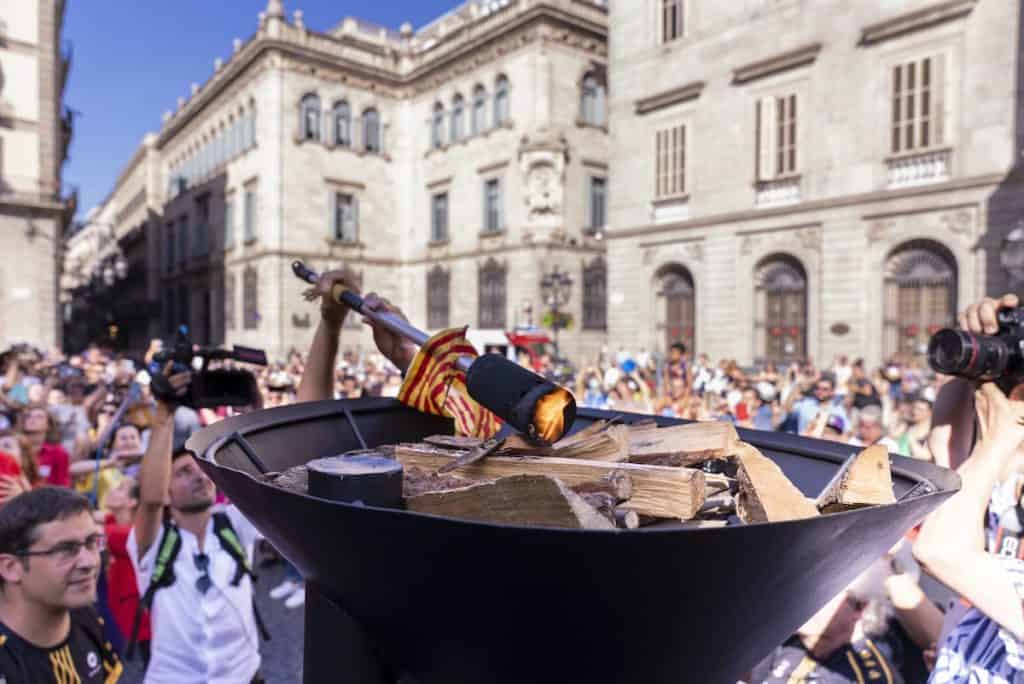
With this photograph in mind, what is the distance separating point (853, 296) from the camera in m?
17.0

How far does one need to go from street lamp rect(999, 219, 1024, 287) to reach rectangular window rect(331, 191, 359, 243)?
24.8m

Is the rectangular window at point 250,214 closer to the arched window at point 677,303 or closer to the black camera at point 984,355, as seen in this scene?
the arched window at point 677,303

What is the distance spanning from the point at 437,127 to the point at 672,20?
44.3 ft

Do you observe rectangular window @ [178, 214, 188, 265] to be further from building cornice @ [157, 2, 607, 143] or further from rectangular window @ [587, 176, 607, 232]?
rectangular window @ [587, 176, 607, 232]

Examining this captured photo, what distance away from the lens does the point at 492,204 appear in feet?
95.3

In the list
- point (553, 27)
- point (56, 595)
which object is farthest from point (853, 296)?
point (56, 595)

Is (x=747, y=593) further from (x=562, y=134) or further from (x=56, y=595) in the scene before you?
(x=562, y=134)

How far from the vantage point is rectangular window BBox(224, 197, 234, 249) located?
115ft

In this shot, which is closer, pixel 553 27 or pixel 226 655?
pixel 226 655

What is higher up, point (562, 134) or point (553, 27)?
point (553, 27)

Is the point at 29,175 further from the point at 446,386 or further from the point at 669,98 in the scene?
the point at 446,386

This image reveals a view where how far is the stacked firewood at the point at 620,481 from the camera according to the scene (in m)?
1.04

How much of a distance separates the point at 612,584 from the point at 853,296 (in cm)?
1804

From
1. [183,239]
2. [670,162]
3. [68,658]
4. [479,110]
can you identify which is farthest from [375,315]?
[183,239]
